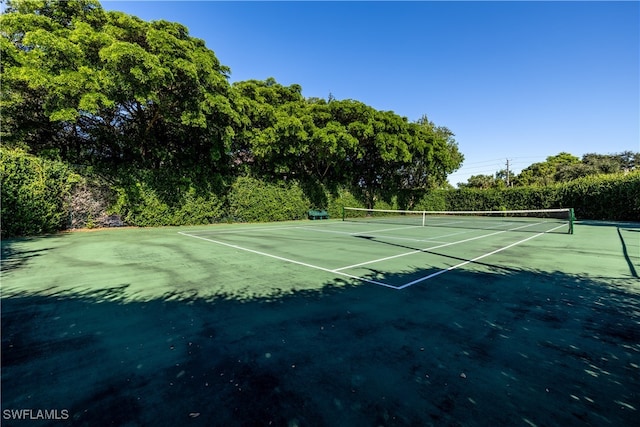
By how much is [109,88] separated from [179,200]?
6.92 m

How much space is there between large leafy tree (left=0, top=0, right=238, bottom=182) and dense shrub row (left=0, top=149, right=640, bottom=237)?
1662 millimetres

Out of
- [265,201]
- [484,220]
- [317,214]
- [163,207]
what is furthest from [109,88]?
[484,220]

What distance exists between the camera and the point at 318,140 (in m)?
21.1

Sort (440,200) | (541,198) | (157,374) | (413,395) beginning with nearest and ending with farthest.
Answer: (413,395), (157,374), (541,198), (440,200)

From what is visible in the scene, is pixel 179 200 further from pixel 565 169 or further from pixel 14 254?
pixel 565 169

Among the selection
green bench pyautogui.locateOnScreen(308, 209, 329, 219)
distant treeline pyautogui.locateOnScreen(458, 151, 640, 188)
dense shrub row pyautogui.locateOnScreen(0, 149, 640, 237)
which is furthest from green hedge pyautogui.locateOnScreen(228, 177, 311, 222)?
distant treeline pyautogui.locateOnScreen(458, 151, 640, 188)

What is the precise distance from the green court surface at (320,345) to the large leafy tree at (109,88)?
874 cm

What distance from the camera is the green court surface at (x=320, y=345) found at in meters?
2.29

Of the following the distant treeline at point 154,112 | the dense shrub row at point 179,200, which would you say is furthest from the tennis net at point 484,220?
the distant treeline at point 154,112

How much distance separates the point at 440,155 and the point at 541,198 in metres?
12.8

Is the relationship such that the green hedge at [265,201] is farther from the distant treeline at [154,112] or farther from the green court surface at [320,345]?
the green court surface at [320,345]

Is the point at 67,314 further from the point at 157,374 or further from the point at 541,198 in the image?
the point at 541,198

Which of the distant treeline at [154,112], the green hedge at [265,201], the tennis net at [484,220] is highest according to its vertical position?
the distant treeline at [154,112]

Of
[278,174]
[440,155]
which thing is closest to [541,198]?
[440,155]
